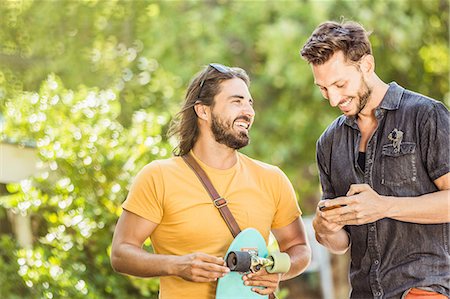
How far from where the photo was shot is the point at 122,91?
6758 millimetres

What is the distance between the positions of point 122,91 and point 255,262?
396 centimetres

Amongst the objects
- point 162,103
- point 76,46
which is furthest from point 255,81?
point 162,103

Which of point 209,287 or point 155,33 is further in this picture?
point 155,33

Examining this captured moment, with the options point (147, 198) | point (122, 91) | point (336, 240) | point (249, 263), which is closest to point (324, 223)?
point (336, 240)

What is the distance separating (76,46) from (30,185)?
103 inches

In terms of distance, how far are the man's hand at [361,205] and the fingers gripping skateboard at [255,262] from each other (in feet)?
0.99

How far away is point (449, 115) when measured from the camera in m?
2.92

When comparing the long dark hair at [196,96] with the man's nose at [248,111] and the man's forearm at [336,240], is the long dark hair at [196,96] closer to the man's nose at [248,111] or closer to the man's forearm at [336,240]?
the man's nose at [248,111]

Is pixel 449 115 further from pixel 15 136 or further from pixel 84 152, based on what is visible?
pixel 15 136

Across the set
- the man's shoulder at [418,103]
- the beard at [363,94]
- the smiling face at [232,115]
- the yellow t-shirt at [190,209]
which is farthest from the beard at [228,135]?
the man's shoulder at [418,103]

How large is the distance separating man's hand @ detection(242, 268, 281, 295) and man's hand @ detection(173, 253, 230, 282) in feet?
0.49

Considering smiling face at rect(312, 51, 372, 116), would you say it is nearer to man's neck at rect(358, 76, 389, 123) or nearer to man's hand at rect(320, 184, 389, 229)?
man's neck at rect(358, 76, 389, 123)

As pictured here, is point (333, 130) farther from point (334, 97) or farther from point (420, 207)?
point (420, 207)

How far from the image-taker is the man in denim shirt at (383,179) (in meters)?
2.83
